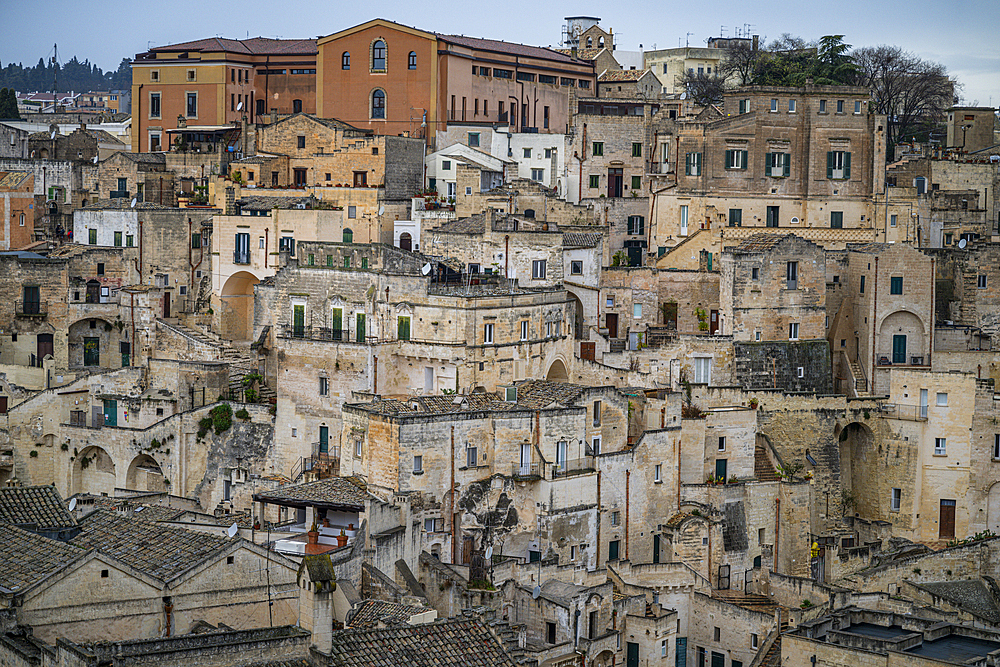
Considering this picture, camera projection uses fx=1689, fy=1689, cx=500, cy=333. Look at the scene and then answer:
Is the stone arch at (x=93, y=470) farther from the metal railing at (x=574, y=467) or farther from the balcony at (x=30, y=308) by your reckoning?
the metal railing at (x=574, y=467)

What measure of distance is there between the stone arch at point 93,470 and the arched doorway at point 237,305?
8.27m

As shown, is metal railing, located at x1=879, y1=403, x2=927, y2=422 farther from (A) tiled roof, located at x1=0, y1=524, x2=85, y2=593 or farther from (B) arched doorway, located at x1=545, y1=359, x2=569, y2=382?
(A) tiled roof, located at x1=0, y1=524, x2=85, y2=593

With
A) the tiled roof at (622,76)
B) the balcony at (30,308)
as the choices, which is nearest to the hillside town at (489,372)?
the balcony at (30,308)

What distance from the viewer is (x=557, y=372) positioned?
59344 millimetres

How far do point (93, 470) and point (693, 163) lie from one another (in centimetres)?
2738

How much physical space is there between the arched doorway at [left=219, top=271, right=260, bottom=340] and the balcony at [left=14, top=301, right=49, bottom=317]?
270 inches

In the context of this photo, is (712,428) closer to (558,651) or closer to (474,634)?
(558,651)

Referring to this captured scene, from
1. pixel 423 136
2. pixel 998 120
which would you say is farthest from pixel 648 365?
pixel 998 120

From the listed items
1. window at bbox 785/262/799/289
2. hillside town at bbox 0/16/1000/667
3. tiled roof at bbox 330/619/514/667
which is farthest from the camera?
window at bbox 785/262/799/289

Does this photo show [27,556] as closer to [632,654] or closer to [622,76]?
[632,654]

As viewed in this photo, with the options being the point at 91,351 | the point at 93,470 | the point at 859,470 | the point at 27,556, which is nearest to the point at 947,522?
the point at 859,470

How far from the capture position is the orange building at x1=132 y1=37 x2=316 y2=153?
3214 inches

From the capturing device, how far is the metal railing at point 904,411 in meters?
59.5

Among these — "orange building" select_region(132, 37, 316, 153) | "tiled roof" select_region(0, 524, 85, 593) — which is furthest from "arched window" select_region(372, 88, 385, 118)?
"tiled roof" select_region(0, 524, 85, 593)
